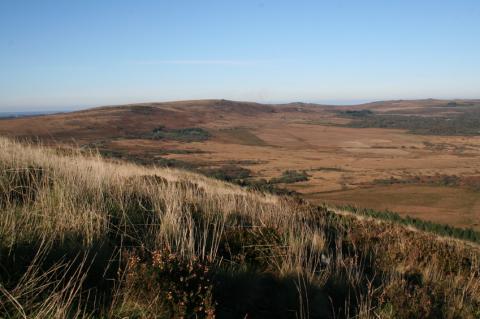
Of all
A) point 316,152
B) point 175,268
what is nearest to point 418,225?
point 175,268

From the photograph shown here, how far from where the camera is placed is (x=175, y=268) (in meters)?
3.33

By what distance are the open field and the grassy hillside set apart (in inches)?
464

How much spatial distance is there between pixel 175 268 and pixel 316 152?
7926cm

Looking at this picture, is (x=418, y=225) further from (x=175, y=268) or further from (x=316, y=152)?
(x=316, y=152)

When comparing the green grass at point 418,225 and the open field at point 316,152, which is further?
the open field at point 316,152

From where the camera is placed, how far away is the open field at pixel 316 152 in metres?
41.0

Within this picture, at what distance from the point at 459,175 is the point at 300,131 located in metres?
59.9

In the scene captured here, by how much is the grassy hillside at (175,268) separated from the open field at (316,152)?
1179 cm

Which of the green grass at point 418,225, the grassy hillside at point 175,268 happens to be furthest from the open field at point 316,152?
the grassy hillside at point 175,268

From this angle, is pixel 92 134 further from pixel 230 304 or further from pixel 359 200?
pixel 230 304

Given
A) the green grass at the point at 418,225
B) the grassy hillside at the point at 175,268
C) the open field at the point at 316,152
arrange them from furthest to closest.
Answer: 1. the open field at the point at 316,152
2. the green grass at the point at 418,225
3. the grassy hillside at the point at 175,268

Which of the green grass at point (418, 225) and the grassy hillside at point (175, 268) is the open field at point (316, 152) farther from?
the grassy hillside at point (175, 268)

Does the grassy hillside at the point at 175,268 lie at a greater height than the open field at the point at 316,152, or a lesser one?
greater

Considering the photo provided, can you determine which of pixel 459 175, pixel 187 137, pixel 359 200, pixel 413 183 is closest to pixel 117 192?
pixel 359 200
